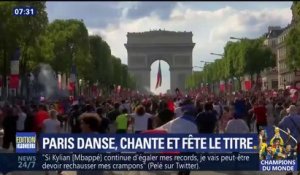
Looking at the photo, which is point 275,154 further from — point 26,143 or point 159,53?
point 159,53

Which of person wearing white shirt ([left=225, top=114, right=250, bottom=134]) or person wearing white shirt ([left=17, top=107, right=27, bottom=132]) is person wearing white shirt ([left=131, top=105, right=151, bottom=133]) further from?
person wearing white shirt ([left=17, top=107, right=27, bottom=132])

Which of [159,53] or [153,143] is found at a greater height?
[159,53]

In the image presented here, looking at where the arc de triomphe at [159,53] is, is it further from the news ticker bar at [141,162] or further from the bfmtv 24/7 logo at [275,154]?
the news ticker bar at [141,162]

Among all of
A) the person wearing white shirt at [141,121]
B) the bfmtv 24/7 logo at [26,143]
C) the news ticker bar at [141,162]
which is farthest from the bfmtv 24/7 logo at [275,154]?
the person wearing white shirt at [141,121]

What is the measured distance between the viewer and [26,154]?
13.8 meters

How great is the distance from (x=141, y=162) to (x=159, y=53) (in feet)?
558

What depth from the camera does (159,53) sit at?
183125 millimetres

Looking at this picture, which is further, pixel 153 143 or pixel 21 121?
pixel 21 121

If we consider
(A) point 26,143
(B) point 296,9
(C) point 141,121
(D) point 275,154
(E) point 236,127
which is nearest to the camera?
(D) point 275,154

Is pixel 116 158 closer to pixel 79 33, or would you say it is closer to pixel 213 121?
pixel 213 121

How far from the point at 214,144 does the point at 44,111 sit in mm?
10080

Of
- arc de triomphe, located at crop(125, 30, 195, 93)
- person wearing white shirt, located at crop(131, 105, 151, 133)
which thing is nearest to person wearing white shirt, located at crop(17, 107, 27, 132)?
person wearing white shirt, located at crop(131, 105, 151, 133)

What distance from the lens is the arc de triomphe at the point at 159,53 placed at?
592 ft

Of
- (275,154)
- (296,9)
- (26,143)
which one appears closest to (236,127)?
(275,154)
